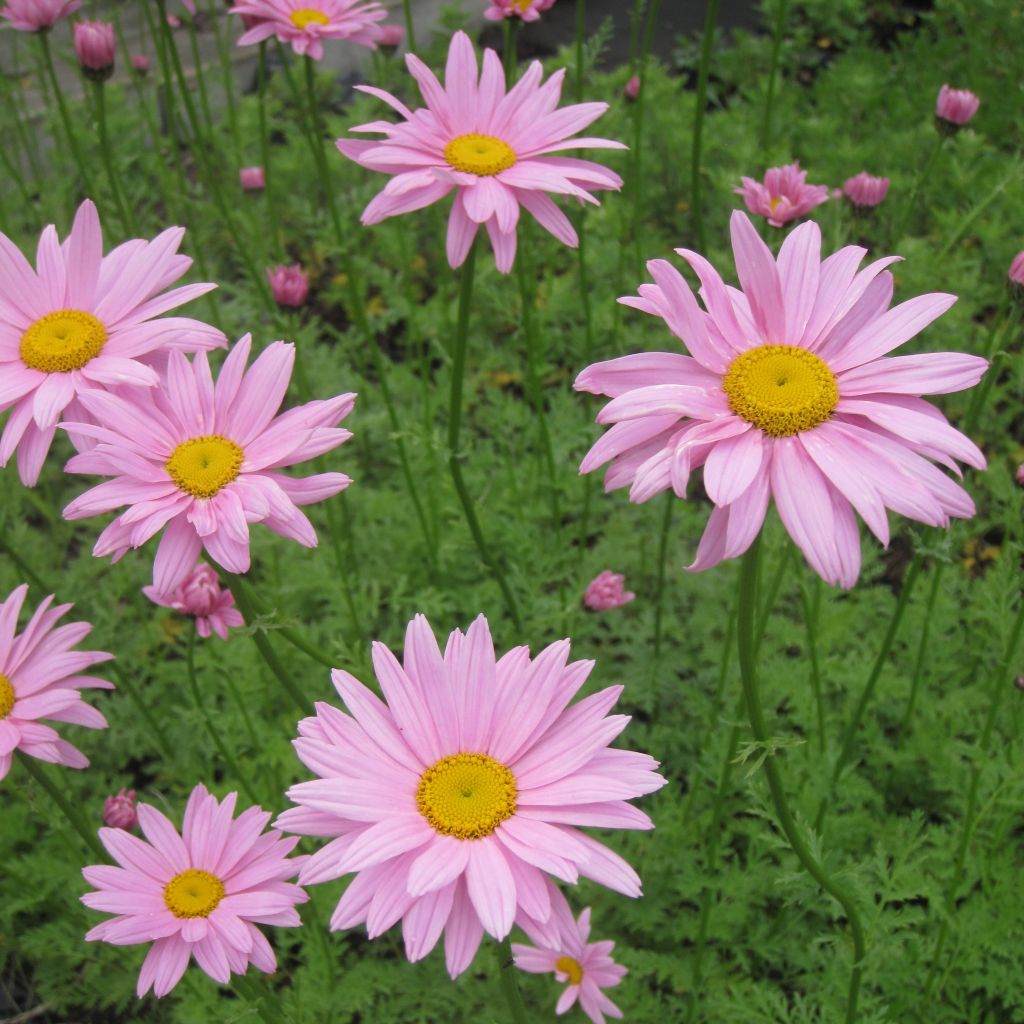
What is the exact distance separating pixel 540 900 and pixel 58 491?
3.38m

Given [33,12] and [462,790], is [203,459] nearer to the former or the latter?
[462,790]

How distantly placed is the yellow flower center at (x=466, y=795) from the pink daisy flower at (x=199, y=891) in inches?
15.7

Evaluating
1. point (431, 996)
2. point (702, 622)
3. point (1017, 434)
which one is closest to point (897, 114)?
point (1017, 434)

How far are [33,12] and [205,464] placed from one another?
1810 millimetres

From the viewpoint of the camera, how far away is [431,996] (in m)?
2.48

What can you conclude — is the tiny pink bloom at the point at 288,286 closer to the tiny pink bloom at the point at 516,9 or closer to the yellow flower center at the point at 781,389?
the tiny pink bloom at the point at 516,9

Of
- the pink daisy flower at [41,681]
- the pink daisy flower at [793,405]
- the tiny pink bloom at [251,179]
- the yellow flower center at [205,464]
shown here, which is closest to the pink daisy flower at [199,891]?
the pink daisy flower at [41,681]

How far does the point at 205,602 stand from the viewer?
210cm

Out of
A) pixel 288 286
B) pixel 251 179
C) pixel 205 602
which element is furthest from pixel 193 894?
pixel 251 179

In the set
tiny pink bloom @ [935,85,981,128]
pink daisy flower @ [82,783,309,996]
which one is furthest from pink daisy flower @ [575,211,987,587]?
tiny pink bloom @ [935,85,981,128]

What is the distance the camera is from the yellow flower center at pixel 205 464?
60.4 inches

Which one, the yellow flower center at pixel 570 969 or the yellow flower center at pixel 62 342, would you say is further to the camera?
the yellow flower center at pixel 570 969

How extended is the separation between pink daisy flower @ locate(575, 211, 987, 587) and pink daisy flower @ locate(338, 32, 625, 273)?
443 millimetres

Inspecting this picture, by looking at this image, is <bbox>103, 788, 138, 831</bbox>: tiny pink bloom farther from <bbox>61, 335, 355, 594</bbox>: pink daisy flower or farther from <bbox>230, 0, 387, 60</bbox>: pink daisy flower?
<bbox>230, 0, 387, 60</bbox>: pink daisy flower
